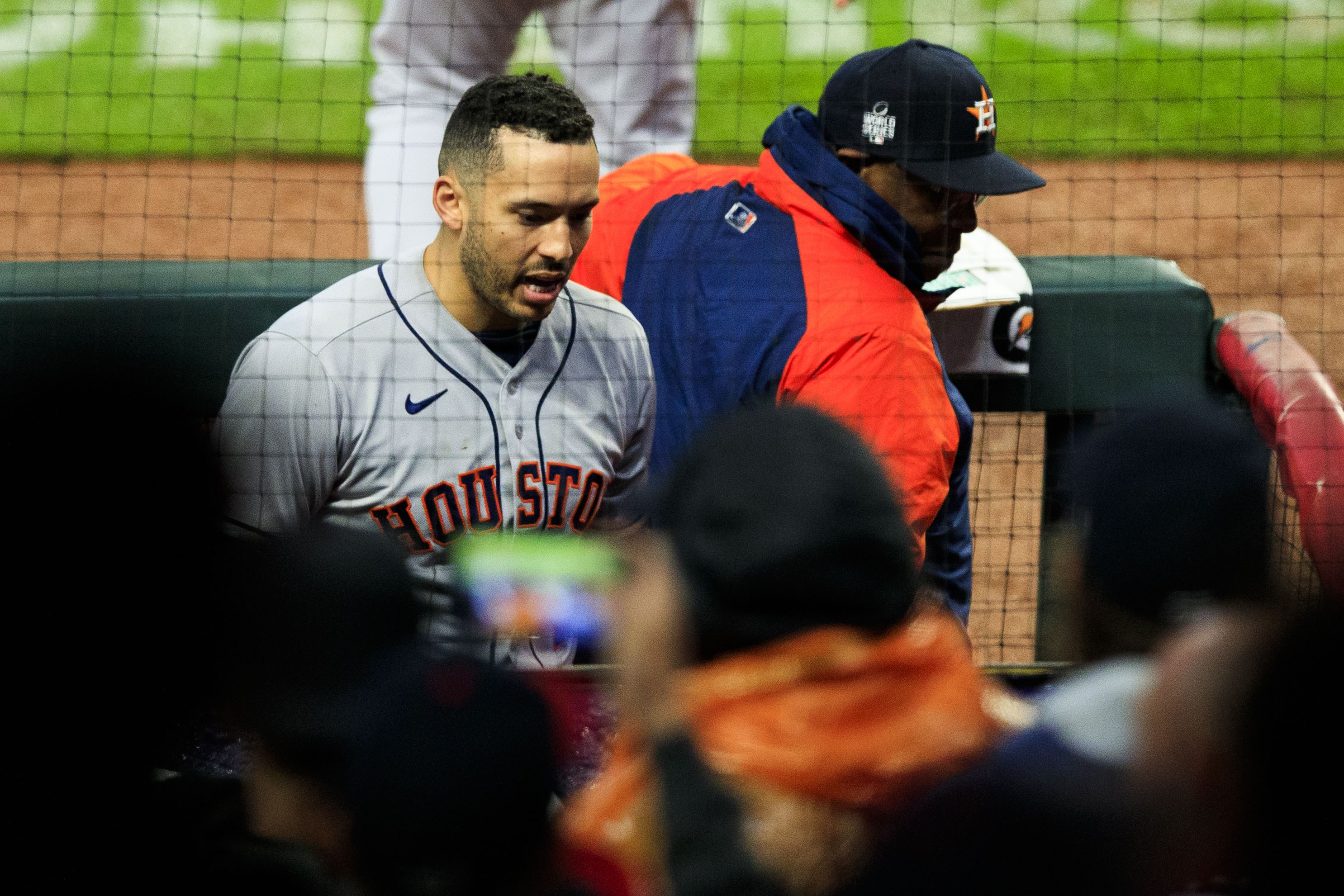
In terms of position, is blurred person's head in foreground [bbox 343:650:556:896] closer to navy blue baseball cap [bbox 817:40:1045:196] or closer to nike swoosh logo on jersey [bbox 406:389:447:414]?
nike swoosh logo on jersey [bbox 406:389:447:414]

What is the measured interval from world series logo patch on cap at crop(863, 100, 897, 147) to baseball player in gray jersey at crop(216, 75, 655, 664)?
637mm

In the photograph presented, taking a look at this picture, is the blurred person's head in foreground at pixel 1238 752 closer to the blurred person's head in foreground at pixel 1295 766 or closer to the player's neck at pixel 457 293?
the blurred person's head in foreground at pixel 1295 766

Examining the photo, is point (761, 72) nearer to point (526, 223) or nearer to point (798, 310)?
point (798, 310)

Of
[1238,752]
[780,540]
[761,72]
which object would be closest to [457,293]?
[780,540]

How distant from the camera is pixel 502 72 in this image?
5105mm

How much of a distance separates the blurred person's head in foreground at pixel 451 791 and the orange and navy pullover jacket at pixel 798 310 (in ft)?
5.46

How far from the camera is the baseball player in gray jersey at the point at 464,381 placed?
279cm

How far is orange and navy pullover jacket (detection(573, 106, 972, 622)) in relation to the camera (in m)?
2.91

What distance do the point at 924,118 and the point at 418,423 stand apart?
4.27ft

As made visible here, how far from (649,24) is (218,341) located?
6.56ft

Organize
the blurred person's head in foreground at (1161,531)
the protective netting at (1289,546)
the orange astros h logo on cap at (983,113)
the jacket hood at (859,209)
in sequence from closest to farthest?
the blurred person's head in foreground at (1161,531), the jacket hood at (859,209), the orange astros h logo on cap at (983,113), the protective netting at (1289,546)

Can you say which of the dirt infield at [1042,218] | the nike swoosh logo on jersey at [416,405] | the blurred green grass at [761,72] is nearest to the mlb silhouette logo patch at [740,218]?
the nike swoosh logo on jersey at [416,405]

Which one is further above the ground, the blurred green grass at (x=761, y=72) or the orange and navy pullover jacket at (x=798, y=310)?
the blurred green grass at (x=761, y=72)

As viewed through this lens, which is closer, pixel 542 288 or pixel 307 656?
pixel 307 656
